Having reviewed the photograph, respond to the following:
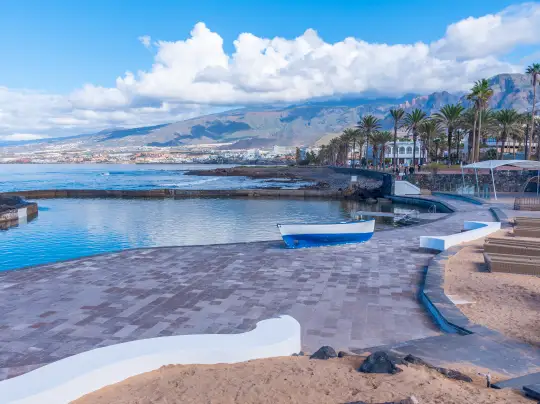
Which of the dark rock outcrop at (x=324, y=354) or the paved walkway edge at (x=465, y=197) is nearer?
the dark rock outcrop at (x=324, y=354)

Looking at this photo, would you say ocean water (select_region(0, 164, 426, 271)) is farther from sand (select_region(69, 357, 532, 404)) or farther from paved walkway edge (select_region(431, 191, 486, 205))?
sand (select_region(69, 357, 532, 404))

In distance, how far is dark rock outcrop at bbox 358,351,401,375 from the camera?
4.18 metres

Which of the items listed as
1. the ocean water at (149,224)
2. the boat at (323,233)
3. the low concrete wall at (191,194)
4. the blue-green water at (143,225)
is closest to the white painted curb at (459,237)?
the boat at (323,233)

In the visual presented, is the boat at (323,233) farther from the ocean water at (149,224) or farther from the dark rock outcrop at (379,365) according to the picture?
the ocean water at (149,224)

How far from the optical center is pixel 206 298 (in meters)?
8.03

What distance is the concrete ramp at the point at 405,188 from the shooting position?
3788cm

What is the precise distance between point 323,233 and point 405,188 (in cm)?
2782

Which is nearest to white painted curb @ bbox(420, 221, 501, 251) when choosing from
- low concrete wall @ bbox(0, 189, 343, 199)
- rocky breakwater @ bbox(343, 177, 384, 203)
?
rocky breakwater @ bbox(343, 177, 384, 203)

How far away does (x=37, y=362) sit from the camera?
5.46m

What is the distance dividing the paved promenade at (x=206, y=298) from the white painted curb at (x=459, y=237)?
0.45 meters

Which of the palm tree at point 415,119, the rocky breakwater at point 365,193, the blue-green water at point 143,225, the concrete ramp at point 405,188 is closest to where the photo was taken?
the blue-green water at point 143,225

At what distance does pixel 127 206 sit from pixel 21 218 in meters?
11.5

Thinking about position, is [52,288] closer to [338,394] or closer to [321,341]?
[321,341]

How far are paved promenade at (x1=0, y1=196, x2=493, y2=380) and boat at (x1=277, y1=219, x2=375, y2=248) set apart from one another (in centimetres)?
44
